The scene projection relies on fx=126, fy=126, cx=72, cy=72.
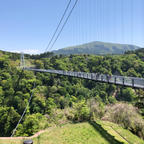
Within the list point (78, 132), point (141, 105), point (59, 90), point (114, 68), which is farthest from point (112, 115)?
point (114, 68)

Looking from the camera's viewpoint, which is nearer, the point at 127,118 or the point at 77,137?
the point at 77,137

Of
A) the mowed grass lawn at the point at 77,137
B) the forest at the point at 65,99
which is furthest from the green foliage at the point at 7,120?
the mowed grass lawn at the point at 77,137

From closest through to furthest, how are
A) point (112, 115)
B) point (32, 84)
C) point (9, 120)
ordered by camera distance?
point (112, 115) → point (9, 120) → point (32, 84)

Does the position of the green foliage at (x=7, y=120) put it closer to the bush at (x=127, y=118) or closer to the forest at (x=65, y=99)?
the forest at (x=65, y=99)

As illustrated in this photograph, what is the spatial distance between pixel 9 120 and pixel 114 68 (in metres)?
40.9

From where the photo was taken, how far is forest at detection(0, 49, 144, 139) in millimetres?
10867

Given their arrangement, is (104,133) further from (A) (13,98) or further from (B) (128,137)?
(A) (13,98)

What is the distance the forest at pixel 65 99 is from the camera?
10.9 meters

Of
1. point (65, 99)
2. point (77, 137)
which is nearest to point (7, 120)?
point (65, 99)

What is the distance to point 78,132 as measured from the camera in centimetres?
795

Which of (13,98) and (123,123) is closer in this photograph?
(123,123)

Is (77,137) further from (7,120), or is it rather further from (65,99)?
(65,99)

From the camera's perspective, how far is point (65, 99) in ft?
120

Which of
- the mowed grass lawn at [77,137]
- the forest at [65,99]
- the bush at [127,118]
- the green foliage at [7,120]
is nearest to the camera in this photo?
the mowed grass lawn at [77,137]
